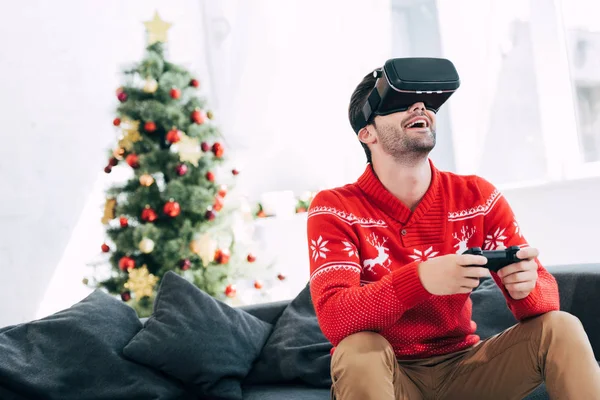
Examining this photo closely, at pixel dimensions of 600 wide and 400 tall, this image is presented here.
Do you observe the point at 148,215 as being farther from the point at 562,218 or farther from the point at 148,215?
the point at 562,218

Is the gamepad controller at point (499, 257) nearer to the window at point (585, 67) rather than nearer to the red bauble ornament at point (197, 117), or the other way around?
the window at point (585, 67)

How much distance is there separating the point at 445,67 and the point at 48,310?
340 cm

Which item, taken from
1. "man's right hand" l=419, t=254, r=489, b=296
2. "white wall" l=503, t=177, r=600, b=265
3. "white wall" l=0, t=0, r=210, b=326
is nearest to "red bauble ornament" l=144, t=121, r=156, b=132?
"white wall" l=0, t=0, r=210, b=326

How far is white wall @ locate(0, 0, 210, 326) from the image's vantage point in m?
4.37

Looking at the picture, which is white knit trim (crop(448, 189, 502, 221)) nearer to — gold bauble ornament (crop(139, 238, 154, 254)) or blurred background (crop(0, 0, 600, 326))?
blurred background (crop(0, 0, 600, 326))

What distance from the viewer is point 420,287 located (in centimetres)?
158

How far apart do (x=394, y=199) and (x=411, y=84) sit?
0.30 meters

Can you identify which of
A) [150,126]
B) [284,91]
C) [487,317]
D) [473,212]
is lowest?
[487,317]

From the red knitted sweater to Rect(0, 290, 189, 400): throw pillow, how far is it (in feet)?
3.14

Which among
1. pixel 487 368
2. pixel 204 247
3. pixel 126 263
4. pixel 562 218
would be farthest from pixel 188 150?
pixel 487 368

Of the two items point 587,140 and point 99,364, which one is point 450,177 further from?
point 587,140

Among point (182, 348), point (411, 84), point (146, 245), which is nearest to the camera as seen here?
point (411, 84)

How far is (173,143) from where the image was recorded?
389 centimetres

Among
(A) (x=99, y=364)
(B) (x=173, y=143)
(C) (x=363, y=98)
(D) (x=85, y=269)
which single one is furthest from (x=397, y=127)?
(D) (x=85, y=269)
